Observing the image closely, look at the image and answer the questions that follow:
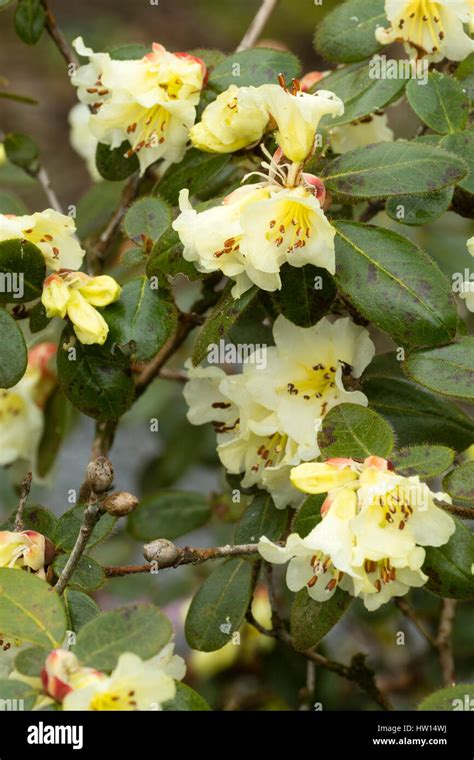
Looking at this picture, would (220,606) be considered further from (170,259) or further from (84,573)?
(170,259)

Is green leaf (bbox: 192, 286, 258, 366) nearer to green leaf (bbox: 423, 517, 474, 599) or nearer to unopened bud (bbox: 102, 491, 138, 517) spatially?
unopened bud (bbox: 102, 491, 138, 517)

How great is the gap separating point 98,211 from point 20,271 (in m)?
0.77

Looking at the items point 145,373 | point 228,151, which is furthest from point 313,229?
point 145,373

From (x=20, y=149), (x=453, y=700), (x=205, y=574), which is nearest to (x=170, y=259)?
(x=453, y=700)

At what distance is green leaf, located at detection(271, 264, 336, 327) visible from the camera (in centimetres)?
131

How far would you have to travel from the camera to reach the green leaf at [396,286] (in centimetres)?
127

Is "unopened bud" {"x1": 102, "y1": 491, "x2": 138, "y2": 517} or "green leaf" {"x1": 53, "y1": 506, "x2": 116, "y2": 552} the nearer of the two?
"unopened bud" {"x1": 102, "y1": 491, "x2": 138, "y2": 517}

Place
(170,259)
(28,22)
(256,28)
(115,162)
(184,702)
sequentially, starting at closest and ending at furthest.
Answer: (184,702), (170,259), (115,162), (28,22), (256,28)

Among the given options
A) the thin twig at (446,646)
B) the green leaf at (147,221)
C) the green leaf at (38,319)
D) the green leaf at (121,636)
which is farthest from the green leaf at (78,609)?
the thin twig at (446,646)

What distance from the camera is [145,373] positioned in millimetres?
1807

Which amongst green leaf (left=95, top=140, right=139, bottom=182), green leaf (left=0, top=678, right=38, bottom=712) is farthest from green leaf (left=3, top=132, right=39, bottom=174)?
green leaf (left=0, top=678, right=38, bottom=712)

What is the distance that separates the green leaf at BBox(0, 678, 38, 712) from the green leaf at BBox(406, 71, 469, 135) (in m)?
0.85

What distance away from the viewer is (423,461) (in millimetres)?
1203

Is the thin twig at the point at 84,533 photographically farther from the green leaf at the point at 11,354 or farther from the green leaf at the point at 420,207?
the green leaf at the point at 420,207
